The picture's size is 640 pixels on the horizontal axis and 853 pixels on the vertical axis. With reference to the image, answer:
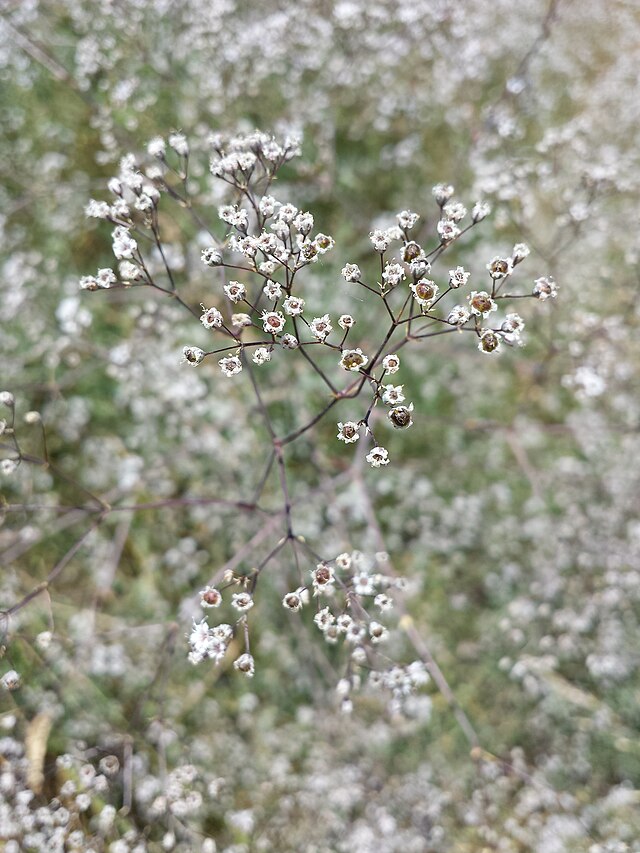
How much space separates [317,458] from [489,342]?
8.73 ft

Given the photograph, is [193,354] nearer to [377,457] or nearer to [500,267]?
[377,457]

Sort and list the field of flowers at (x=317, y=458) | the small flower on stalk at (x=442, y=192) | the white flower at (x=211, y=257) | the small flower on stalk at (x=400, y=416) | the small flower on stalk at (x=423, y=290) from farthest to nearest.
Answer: the field of flowers at (x=317, y=458) < the small flower on stalk at (x=442, y=192) < the white flower at (x=211, y=257) < the small flower on stalk at (x=423, y=290) < the small flower on stalk at (x=400, y=416)

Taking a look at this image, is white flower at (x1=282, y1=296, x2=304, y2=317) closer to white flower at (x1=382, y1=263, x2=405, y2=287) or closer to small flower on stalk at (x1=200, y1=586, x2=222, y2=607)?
white flower at (x1=382, y1=263, x2=405, y2=287)

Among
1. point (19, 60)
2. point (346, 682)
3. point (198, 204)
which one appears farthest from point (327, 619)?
point (19, 60)

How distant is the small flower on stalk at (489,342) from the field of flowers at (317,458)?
1699 mm

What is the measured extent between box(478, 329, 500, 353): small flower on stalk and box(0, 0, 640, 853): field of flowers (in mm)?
1699

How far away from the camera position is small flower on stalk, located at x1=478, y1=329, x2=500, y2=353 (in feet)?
8.21

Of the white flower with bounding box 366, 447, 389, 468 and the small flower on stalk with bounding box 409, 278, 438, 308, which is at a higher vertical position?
the small flower on stalk with bounding box 409, 278, 438, 308

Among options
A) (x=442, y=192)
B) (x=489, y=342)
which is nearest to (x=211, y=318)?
(x=489, y=342)

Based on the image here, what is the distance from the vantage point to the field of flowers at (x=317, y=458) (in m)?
4.48

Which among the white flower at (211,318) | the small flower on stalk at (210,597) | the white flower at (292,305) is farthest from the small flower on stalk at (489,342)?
the small flower on stalk at (210,597)

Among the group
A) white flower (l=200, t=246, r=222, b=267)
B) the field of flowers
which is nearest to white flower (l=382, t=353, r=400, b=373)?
white flower (l=200, t=246, r=222, b=267)

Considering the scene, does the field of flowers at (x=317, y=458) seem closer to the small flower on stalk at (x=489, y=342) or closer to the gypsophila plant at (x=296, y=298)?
the gypsophila plant at (x=296, y=298)

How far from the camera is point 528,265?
565cm
